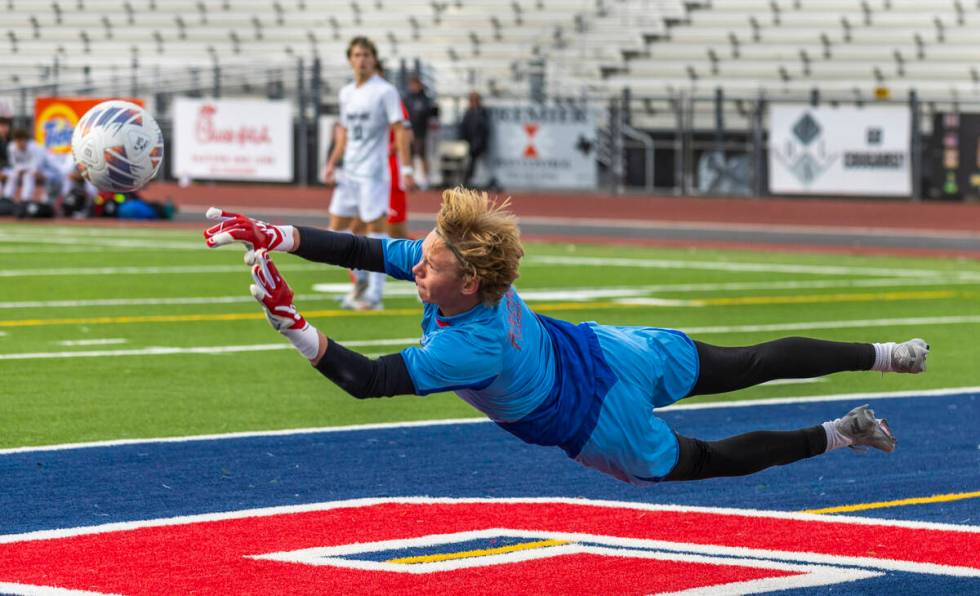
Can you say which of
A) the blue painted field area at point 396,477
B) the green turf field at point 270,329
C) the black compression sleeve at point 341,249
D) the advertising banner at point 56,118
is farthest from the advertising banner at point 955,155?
the black compression sleeve at point 341,249

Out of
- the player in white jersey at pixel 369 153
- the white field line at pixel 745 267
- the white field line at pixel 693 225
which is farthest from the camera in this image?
the white field line at pixel 693 225

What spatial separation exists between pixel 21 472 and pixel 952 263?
16.4 metres

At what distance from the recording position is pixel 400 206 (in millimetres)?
15680

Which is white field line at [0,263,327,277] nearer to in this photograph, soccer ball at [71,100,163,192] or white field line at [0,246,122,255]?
white field line at [0,246,122,255]

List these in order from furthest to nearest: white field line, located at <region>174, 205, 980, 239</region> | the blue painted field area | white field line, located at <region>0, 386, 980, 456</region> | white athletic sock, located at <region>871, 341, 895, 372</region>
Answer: white field line, located at <region>174, 205, 980, 239</region>, white field line, located at <region>0, 386, 980, 456</region>, the blue painted field area, white athletic sock, located at <region>871, 341, 895, 372</region>

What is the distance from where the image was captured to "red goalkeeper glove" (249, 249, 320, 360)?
17.4 ft

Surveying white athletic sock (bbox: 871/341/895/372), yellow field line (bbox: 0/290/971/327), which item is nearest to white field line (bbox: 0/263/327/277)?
yellow field line (bbox: 0/290/971/327)

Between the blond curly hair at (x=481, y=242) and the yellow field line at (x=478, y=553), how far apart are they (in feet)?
3.27

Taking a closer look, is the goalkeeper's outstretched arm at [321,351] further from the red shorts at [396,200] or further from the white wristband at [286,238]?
the red shorts at [396,200]

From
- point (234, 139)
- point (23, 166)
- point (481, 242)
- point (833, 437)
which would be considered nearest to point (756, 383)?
point (833, 437)

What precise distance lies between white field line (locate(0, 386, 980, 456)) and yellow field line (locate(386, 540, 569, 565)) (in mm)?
2821

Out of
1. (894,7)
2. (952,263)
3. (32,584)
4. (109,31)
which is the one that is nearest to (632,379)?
(32,584)

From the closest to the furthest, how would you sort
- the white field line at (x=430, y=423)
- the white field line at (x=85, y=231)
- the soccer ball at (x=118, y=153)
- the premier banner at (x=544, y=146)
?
the soccer ball at (x=118, y=153) < the white field line at (x=430, y=423) < the white field line at (x=85, y=231) < the premier banner at (x=544, y=146)

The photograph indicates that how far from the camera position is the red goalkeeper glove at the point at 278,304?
5.30m
